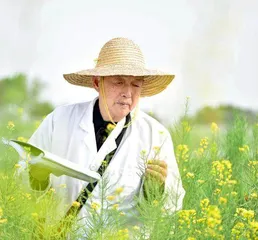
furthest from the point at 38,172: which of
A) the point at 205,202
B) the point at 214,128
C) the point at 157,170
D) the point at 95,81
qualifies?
the point at 214,128

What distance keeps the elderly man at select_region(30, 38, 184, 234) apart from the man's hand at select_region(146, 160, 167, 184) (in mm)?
113

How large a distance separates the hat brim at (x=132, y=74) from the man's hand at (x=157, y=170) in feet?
1.40

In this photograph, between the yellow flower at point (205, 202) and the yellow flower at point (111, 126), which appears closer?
the yellow flower at point (205, 202)

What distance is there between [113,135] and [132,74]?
0.33m

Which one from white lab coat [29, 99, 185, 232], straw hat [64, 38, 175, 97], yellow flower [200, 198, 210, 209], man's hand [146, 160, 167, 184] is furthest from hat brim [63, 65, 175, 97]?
yellow flower [200, 198, 210, 209]

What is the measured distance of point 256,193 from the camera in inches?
109

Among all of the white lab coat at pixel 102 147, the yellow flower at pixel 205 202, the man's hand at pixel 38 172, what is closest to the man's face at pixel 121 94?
the white lab coat at pixel 102 147

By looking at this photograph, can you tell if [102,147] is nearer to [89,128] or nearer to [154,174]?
[89,128]

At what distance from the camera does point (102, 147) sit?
284cm

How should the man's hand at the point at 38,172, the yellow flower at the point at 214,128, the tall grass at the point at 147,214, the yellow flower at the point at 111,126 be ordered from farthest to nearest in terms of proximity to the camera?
the yellow flower at the point at 214,128
the yellow flower at the point at 111,126
the man's hand at the point at 38,172
the tall grass at the point at 147,214

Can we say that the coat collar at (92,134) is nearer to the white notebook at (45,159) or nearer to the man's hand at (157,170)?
the man's hand at (157,170)

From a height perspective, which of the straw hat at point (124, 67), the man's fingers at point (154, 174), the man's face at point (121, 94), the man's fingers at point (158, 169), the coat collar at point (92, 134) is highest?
the straw hat at point (124, 67)

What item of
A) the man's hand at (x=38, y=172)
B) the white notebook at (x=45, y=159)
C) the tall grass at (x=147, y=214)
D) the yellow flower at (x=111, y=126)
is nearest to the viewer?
the tall grass at (x=147, y=214)

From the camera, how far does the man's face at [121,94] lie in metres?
2.73
